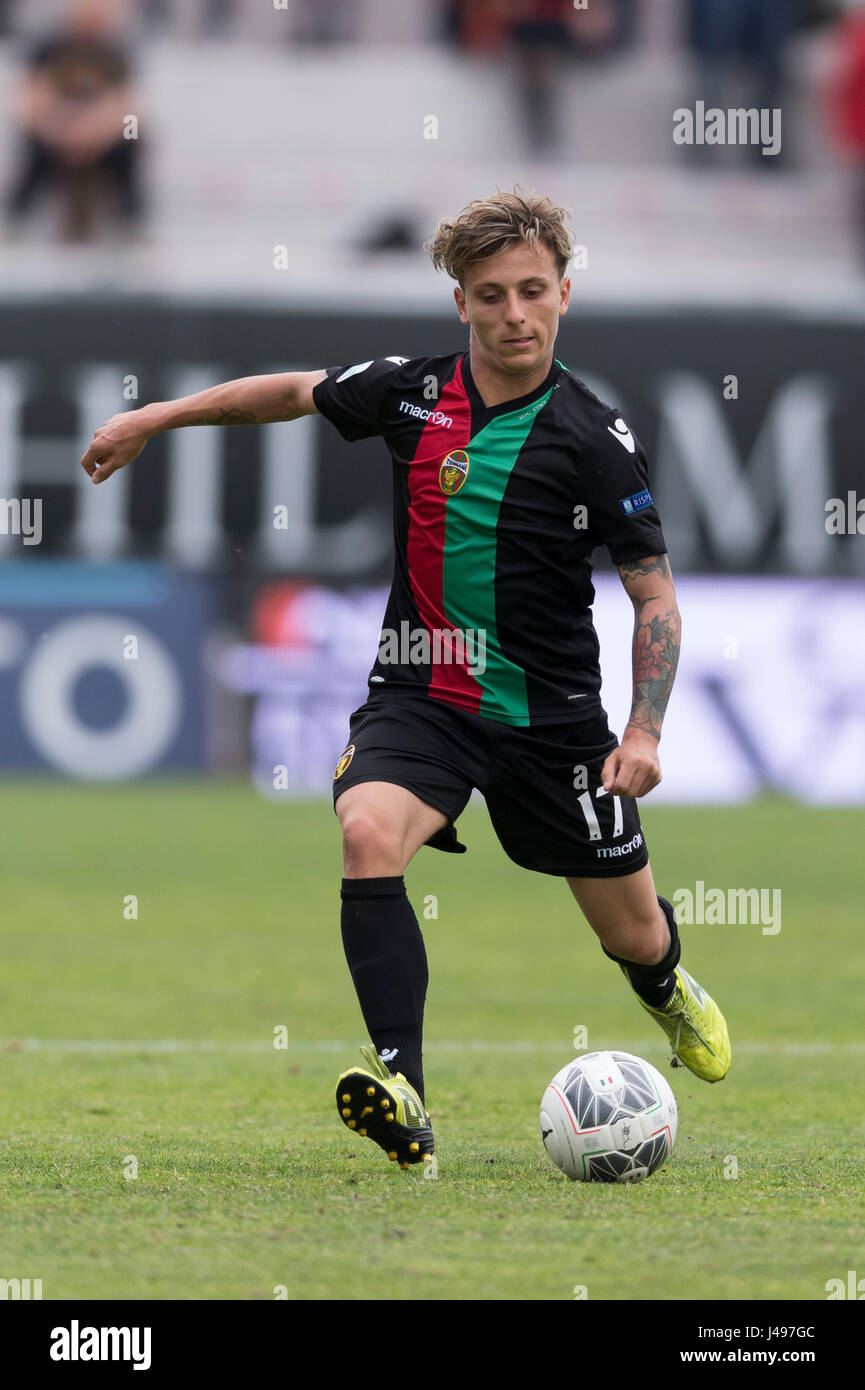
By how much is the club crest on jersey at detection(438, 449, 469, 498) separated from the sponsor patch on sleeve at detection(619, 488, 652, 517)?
0.39m

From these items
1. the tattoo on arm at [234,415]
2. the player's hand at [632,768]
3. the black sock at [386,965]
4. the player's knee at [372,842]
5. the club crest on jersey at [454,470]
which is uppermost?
the tattoo on arm at [234,415]

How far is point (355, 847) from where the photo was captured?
15.8 feet

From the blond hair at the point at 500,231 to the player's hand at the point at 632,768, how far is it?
44.1 inches

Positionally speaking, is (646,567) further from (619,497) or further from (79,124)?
(79,124)

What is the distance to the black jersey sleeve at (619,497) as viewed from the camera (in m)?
4.96

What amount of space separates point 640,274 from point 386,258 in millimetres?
2840

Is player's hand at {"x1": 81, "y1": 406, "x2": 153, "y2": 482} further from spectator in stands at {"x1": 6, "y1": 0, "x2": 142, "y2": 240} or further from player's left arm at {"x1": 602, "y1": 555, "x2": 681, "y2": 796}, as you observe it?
spectator in stands at {"x1": 6, "y1": 0, "x2": 142, "y2": 240}

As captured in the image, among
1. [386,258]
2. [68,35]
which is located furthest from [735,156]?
[68,35]

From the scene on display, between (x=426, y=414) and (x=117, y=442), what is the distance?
74 centimetres

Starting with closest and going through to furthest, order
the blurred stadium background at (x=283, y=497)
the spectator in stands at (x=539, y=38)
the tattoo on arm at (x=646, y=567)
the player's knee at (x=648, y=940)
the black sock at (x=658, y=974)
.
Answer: the tattoo on arm at (x=646, y=567), the player's knee at (x=648, y=940), the black sock at (x=658, y=974), the blurred stadium background at (x=283, y=497), the spectator in stands at (x=539, y=38)

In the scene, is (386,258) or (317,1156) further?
(386,258)

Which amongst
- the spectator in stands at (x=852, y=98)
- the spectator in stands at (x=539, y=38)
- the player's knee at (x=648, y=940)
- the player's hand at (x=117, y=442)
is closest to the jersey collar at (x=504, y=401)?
the player's hand at (x=117, y=442)

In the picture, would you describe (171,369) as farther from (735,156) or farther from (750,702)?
(735,156)

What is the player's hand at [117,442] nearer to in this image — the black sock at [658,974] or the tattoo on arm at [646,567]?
the tattoo on arm at [646,567]
